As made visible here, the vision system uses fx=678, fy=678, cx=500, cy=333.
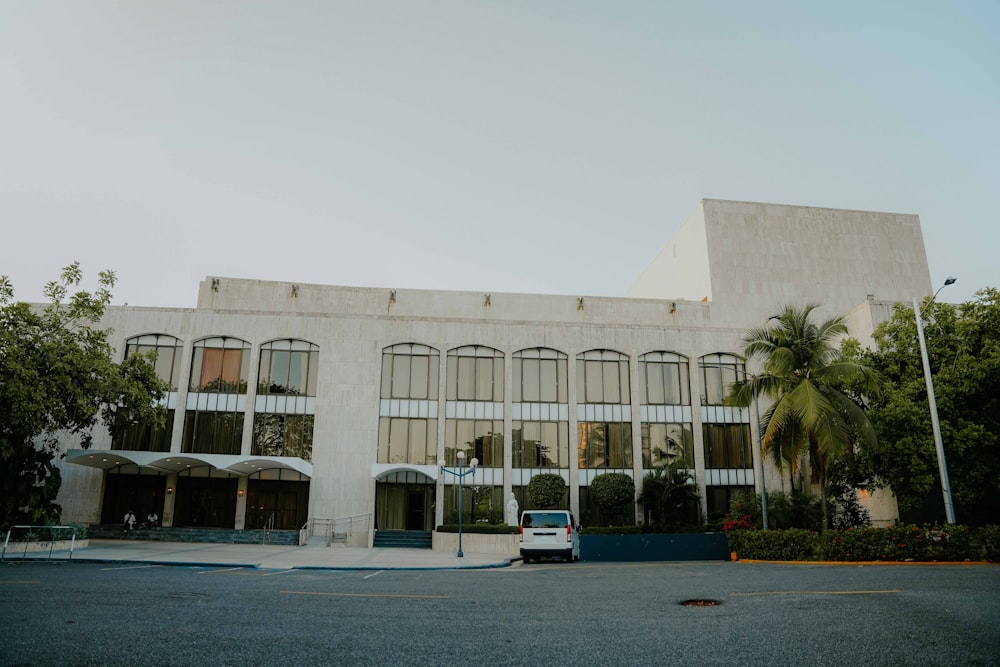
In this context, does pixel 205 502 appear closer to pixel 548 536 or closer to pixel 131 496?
pixel 131 496

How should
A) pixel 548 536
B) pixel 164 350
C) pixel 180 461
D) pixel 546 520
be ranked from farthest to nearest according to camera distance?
pixel 164 350 → pixel 180 461 → pixel 546 520 → pixel 548 536

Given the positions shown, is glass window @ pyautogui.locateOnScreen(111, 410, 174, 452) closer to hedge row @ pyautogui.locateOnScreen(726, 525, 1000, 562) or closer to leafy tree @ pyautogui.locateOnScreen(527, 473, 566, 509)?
leafy tree @ pyautogui.locateOnScreen(527, 473, 566, 509)

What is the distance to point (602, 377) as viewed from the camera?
39.2 m

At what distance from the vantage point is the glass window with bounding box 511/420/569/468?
37.4m

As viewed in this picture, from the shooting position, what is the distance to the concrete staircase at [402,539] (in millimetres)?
34394

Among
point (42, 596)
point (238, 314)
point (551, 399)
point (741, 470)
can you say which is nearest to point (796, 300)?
point (741, 470)

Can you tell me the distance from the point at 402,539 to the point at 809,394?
20845 mm

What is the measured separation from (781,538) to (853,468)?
304 inches

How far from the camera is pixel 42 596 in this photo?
10.4m

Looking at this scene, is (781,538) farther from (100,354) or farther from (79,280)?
(79,280)

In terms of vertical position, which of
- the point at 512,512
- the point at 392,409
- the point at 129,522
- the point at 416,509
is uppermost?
the point at 392,409

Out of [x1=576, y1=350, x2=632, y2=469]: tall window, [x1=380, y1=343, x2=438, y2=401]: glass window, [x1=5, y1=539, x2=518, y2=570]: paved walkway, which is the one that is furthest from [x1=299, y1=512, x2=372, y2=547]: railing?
[x1=576, y1=350, x2=632, y2=469]: tall window

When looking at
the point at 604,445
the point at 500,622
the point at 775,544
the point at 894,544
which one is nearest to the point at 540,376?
the point at 604,445

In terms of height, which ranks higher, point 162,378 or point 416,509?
point 162,378
